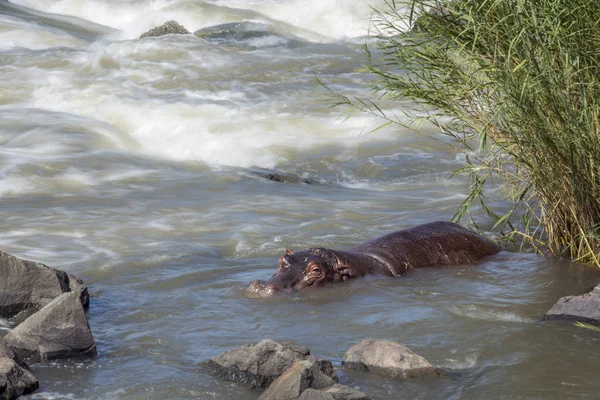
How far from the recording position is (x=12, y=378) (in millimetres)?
4258

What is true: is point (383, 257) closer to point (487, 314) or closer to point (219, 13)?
point (487, 314)

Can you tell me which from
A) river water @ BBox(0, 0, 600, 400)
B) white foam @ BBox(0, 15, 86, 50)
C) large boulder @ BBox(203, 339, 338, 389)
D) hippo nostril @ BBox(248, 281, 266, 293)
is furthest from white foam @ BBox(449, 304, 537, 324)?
white foam @ BBox(0, 15, 86, 50)

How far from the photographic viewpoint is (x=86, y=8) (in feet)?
103

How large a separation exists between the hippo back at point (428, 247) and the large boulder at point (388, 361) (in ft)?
6.85

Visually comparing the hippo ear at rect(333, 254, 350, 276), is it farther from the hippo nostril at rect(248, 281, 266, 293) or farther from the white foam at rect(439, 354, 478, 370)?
the white foam at rect(439, 354, 478, 370)

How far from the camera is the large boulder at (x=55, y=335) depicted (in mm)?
4871

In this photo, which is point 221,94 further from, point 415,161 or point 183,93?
point 415,161

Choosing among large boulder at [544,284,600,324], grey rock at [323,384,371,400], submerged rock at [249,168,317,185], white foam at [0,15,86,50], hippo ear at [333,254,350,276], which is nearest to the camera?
grey rock at [323,384,371,400]

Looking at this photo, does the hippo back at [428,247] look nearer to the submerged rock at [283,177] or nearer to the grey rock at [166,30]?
the submerged rock at [283,177]

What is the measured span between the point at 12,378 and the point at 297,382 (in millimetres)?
1361

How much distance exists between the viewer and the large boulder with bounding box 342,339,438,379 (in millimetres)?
4531

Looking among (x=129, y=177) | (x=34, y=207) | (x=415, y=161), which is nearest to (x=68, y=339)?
(x=34, y=207)

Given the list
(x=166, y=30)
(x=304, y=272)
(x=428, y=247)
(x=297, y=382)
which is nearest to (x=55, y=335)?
(x=297, y=382)

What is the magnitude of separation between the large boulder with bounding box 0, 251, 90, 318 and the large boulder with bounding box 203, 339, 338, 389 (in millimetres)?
1584
